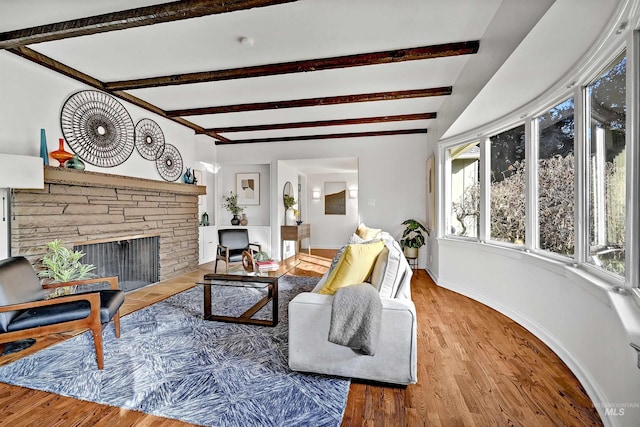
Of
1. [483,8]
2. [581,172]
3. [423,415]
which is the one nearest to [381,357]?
[423,415]

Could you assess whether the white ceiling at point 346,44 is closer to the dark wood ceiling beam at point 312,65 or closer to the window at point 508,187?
the dark wood ceiling beam at point 312,65

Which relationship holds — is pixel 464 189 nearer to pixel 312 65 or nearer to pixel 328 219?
pixel 312 65

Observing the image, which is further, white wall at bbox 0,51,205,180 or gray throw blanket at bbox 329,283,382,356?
white wall at bbox 0,51,205,180

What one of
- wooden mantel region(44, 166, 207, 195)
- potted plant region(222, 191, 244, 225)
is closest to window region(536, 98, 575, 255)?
wooden mantel region(44, 166, 207, 195)

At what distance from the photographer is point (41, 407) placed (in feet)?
5.74

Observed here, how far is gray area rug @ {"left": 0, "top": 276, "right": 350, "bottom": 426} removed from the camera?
5.61ft

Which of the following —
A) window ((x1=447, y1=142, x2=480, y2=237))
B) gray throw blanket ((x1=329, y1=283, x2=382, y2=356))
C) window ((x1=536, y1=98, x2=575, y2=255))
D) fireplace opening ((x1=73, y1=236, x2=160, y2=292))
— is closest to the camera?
gray throw blanket ((x1=329, y1=283, x2=382, y2=356))

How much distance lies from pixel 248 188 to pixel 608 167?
243 inches

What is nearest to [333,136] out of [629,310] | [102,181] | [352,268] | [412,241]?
[412,241]

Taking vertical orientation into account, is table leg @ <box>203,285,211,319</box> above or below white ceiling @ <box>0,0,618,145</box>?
below

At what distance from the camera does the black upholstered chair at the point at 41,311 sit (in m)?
2.06

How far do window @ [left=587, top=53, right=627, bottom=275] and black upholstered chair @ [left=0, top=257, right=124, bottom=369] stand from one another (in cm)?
339

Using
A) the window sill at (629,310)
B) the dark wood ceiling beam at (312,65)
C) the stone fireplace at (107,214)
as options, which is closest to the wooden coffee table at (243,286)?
the stone fireplace at (107,214)

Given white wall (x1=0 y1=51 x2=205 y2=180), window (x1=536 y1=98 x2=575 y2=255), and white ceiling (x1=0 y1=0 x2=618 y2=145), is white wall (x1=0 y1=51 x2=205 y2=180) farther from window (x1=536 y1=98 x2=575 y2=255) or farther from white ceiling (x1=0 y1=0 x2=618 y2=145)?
window (x1=536 y1=98 x2=575 y2=255)
